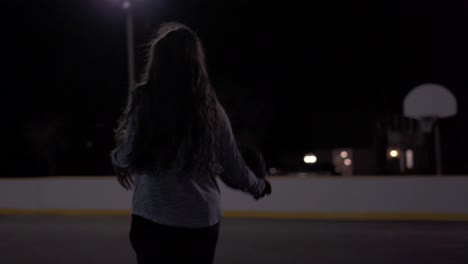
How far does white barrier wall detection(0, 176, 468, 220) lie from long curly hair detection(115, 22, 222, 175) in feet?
37.0

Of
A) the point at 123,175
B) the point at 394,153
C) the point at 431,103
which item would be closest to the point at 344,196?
the point at 123,175

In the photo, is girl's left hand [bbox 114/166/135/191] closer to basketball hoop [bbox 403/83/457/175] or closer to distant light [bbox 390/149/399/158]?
basketball hoop [bbox 403/83/457/175]

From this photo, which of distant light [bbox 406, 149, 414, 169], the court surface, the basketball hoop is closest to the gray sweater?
the court surface

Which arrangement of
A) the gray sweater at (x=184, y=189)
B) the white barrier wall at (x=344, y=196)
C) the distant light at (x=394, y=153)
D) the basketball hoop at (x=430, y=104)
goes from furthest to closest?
1. the distant light at (x=394, y=153)
2. the basketball hoop at (x=430, y=104)
3. the white barrier wall at (x=344, y=196)
4. the gray sweater at (x=184, y=189)

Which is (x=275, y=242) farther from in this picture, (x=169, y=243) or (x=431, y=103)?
(x=431, y=103)

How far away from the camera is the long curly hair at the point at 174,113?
1.93 meters

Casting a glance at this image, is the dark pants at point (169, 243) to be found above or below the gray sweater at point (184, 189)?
below

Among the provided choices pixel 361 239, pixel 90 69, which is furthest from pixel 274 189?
pixel 90 69

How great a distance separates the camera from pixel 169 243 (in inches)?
75.3

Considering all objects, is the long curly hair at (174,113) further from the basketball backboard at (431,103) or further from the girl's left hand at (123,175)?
the basketball backboard at (431,103)

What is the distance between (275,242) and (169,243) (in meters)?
7.88

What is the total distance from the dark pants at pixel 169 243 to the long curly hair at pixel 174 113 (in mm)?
162

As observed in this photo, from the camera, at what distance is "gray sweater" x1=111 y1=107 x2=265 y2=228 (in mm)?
1909

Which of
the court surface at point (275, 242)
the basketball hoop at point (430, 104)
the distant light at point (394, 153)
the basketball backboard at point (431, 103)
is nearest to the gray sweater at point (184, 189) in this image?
the court surface at point (275, 242)
